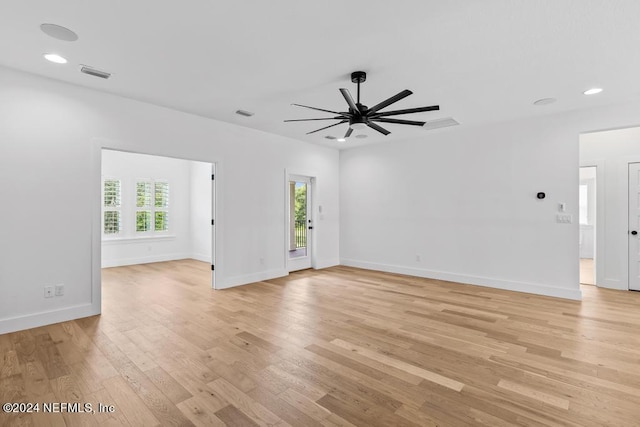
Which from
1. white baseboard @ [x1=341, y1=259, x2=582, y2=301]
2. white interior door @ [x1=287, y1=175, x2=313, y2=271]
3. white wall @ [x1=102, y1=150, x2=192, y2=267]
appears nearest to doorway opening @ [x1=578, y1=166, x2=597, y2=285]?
white baseboard @ [x1=341, y1=259, x2=582, y2=301]

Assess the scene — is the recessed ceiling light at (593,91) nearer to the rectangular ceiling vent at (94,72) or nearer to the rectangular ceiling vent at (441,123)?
the rectangular ceiling vent at (441,123)

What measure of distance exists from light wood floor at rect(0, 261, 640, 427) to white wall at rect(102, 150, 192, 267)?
10.2 ft

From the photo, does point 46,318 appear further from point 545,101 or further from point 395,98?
point 545,101

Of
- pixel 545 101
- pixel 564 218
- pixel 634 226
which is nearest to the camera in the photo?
pixel 545 101

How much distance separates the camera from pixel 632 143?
5.14 m

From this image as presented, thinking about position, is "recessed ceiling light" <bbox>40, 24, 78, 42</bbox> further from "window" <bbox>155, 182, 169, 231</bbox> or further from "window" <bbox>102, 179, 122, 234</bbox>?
"window" <bbox>155, 182, 169, 231</bbox>

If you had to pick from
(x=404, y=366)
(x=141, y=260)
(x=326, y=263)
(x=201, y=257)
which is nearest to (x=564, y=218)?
(x=404, y=366)

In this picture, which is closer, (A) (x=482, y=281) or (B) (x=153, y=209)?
(A) (x=482, y=281)

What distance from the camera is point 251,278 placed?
578 centimetres

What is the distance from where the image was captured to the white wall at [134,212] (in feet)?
24.0

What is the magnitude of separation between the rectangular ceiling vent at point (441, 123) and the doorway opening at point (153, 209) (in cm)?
495

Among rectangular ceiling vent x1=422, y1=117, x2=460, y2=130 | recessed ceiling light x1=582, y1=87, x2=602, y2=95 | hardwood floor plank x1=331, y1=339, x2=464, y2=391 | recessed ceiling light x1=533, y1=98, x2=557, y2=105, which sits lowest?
hardwood floor plank x1=331, y1=339, x2=464, y2=391

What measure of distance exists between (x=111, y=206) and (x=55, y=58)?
16.3 ft

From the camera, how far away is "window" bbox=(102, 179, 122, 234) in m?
7.24
